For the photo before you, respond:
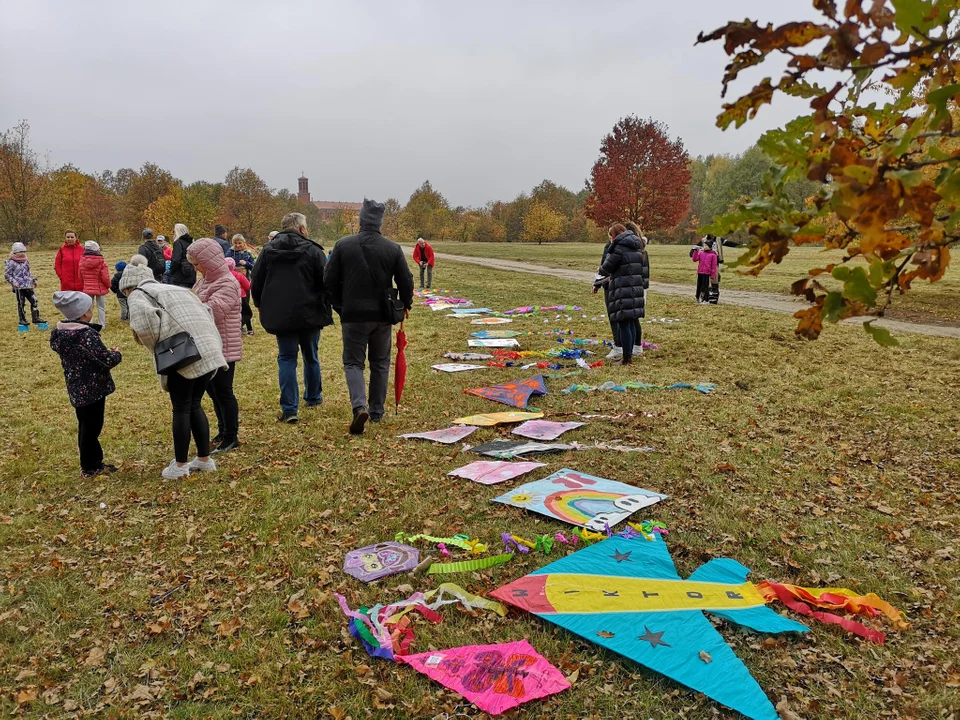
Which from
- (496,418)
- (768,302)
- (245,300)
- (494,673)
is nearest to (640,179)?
(768,302)

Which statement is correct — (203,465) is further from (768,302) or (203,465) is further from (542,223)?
(542,223)

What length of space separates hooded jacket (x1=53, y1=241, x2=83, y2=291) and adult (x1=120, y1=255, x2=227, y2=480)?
28.3 feet

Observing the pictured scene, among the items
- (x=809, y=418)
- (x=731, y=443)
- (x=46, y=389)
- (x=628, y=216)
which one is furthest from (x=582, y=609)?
(x=628, y=216)

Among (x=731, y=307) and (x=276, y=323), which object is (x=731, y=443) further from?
(x=731, y=307)

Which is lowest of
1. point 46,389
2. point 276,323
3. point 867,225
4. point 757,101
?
point 46,389

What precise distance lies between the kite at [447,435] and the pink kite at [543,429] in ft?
1.67

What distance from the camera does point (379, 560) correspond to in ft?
13.8

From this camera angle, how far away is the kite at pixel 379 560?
4047 mm

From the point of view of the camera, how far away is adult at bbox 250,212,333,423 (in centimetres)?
710

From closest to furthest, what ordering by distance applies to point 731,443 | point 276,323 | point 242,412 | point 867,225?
point 867,225, point 731,443, point 276,323, point 242,412

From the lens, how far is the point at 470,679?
3.09m

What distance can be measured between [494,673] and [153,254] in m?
12.6

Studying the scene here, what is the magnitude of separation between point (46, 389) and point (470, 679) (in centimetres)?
880

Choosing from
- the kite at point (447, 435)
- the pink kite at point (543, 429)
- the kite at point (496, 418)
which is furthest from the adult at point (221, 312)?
the pink kite at point (543, 429)
